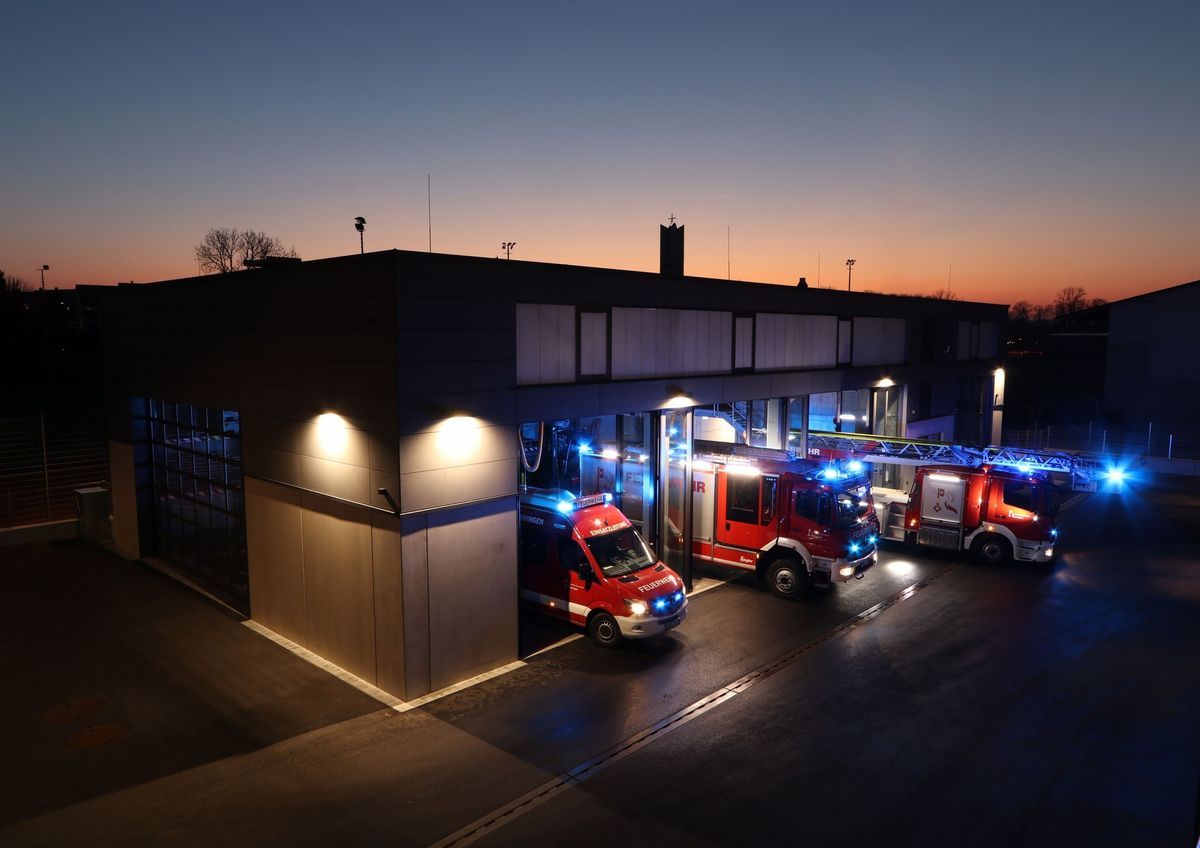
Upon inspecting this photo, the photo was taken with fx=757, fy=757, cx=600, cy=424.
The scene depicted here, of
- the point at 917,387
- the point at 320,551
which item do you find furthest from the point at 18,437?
the point at 917,387

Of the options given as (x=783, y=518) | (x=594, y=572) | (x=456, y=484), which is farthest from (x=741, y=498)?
(x=456, y=484)

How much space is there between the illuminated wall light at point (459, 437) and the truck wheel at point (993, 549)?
1428cm

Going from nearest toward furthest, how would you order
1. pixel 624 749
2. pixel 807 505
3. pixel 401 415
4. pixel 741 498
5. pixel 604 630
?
1. pixel 624 749
2. pixel 401 415
3. pixel 604 630
4. pixel 807 505
5. pixel 741 498

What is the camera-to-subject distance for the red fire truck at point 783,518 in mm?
16234

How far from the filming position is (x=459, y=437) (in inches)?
468

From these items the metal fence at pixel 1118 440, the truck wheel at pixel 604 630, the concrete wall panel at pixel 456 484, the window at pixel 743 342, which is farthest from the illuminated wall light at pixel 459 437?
the metal fence at pixel 1118 440

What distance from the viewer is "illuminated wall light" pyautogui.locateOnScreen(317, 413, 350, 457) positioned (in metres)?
12.1

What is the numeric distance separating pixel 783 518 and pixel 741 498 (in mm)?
1087

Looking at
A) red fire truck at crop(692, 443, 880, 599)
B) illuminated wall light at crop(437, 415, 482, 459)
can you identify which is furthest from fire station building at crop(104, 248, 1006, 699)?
red fire truck at crop(692, 443, 880, 599)

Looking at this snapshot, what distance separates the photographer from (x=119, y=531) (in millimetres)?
19875

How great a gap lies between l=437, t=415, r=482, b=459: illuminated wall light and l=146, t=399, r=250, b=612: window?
573cm

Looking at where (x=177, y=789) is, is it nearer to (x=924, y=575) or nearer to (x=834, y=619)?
(x=834, y=619)

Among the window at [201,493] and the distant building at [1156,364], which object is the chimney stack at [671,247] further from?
the distant building at [1156,364]

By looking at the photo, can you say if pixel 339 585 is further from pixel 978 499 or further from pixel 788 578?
pixel 978 499
